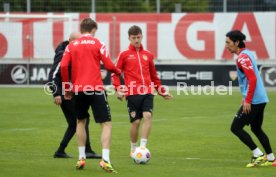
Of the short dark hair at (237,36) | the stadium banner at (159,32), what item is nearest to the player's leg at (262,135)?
the short dark hair at (237,36)

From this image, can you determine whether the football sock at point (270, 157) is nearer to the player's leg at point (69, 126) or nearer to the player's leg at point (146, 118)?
the player's leg at point (146, 118)

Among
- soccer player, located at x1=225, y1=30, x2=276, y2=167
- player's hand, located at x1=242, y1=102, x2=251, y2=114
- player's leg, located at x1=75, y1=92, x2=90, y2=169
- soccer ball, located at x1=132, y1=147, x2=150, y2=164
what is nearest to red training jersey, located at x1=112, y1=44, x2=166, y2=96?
soccer ball, located at x1=132, y1=147, x2=150, y2=164

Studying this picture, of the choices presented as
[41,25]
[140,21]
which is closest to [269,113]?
[140,21]

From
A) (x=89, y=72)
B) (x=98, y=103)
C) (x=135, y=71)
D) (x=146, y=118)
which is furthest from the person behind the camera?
(x=135, y=71)

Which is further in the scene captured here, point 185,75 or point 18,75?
point 18,75

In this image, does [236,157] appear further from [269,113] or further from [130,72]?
[269,113]

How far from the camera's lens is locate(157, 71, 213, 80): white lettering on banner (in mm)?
31250

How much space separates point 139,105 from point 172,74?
18181 millimetres

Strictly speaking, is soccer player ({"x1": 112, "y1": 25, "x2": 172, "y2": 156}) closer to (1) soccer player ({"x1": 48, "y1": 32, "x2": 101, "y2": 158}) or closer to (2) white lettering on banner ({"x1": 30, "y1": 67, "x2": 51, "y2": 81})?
(1) soccer player ({"x1": 48, "y1": 32, "x2": 101, "y2": 158})

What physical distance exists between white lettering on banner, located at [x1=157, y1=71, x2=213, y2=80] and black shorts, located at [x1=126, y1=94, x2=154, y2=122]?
17815mm

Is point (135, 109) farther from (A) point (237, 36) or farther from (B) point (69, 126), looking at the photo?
(A) point (237, 36)

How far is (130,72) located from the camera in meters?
13.6

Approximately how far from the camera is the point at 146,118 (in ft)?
43.7

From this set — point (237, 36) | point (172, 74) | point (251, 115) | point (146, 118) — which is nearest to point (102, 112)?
point (146, 118)
